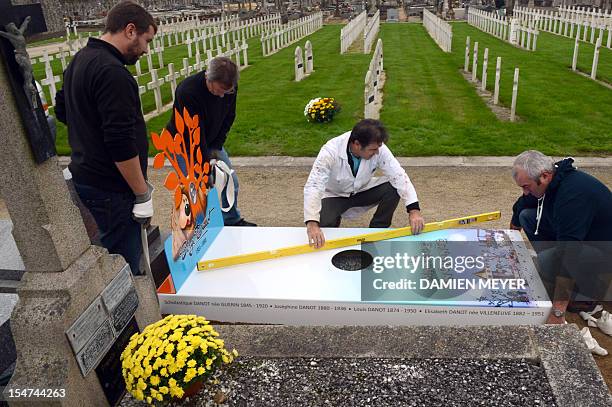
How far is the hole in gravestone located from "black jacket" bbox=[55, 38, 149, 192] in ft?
5.16

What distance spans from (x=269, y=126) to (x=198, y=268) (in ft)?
19.1

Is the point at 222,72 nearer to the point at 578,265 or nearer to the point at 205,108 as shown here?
the point at 205,108

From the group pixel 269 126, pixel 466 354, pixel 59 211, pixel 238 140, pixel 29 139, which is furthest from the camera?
pixel 269 126

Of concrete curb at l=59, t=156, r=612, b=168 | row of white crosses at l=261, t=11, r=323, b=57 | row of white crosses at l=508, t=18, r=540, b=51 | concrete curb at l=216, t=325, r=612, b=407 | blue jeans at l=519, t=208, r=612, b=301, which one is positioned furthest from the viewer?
row of white crosses at l=261, t=11, r=323, b=57

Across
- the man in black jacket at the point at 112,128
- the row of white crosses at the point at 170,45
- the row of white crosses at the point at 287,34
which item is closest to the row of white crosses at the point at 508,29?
the row of white crosses at the point at 287,34

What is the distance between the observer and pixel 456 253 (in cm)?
376

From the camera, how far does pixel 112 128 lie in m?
2.83

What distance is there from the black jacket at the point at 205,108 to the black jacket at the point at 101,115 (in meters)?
0.95

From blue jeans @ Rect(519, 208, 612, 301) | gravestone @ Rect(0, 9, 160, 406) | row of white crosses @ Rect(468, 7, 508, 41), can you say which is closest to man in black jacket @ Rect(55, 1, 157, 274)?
gravestone @ Rect(0, 9, 160, 406)

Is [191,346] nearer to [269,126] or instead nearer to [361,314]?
[361,314]

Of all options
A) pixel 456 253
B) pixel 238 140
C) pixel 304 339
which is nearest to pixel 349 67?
pixel 238 140

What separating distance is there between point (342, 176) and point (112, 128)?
86.5 inches

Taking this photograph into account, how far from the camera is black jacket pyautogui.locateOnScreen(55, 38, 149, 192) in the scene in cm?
281

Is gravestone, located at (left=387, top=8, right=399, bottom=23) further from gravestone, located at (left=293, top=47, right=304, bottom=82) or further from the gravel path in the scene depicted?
the gravel path
